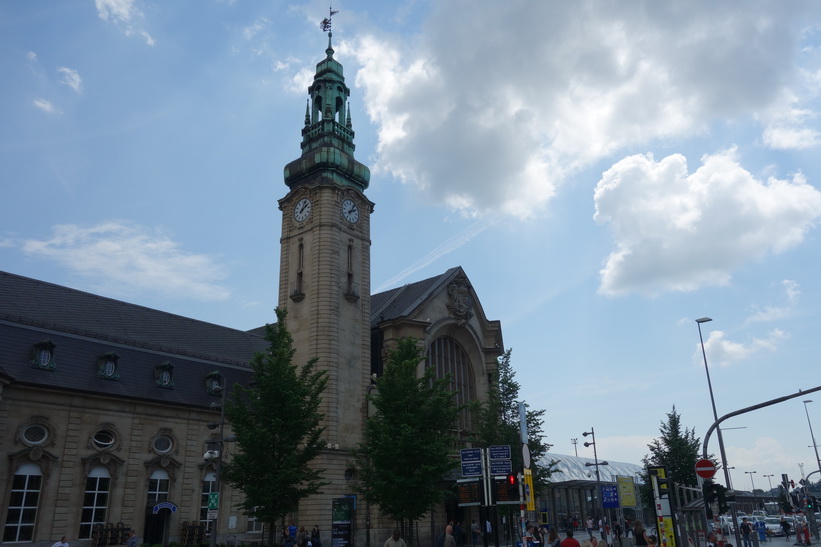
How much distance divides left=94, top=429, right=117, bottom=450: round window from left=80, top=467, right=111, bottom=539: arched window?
1.25 meters

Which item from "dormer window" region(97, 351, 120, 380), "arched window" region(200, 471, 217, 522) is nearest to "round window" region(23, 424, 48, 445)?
"dormer window" region(97, 351, 120, 380)

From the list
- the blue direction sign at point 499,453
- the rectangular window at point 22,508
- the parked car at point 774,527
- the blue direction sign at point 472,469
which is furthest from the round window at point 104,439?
the parked car at point 774,527

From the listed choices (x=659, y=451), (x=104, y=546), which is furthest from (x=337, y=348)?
(x=659, y=451)

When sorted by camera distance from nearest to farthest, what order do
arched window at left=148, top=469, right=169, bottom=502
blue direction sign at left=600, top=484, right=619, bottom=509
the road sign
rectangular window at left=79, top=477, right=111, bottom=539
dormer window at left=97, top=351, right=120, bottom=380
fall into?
the road sign
blue direction sign at left=600, top=484, right=619, bottom=509
rectangular window at left=79, top=477, right=111, bottom=539
dormer window at left=97, top=351, right=120, bottom=380
arched window at left=148, top=469, right=169, bottom=502

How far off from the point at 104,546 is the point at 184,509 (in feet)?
17.9


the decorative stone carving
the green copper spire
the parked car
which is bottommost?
the parked car

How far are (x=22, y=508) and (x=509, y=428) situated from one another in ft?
93.8

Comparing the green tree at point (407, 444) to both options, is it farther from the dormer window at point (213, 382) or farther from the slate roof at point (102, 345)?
the dormer window at point (213, 382)

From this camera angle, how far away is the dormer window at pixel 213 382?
146 feet

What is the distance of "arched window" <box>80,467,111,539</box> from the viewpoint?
3559 cm

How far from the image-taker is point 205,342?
164 feet

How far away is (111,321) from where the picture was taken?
143ft

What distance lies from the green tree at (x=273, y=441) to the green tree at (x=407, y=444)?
3.73 metres

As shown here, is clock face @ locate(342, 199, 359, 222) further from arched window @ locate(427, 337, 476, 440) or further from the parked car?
the parked car
